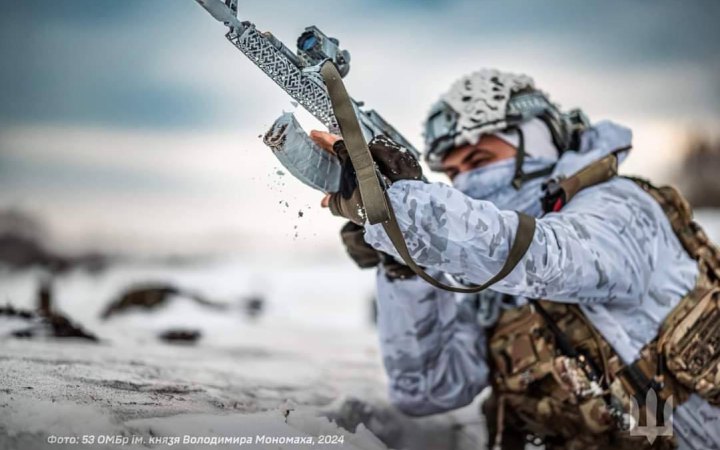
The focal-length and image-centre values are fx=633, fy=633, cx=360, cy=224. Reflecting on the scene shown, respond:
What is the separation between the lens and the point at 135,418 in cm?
156

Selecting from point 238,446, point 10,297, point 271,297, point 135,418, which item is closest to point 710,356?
point 238,446

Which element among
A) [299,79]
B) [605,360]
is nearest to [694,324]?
[605,360]

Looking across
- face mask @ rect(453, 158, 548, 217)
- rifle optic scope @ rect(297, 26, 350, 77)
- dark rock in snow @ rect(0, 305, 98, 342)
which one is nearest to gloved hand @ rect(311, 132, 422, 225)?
rifle optic scope @ rect(297, 26, 350, 77)

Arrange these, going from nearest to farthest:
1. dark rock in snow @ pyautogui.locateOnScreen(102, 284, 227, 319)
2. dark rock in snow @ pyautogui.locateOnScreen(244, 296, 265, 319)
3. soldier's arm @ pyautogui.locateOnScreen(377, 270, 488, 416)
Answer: soldier's arm @ pyautogui.locateOnScreen(377, 270, 488, 416), dark rock in snow @ pyautogui.locateOnScreen(102, 284, 227, 319), dark rock in snow @ pyautogui.locateOnScreen(244, 296, 265, 319)

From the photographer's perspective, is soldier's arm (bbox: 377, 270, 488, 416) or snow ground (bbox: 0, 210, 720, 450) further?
soldier's arm (bbox: 377, 270, 488, 416)

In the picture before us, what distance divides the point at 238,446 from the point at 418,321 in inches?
44.1

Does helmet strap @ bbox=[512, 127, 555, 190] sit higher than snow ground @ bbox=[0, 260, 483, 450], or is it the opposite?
helmet strap @ bbox=[512, 127, 555, 190]

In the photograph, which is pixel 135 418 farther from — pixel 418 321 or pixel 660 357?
pixel 660 357

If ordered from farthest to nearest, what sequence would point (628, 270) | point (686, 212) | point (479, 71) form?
point (479, 71) < point (686, 212) < point (628, 270)

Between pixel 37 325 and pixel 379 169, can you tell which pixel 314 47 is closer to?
pixel 379 169

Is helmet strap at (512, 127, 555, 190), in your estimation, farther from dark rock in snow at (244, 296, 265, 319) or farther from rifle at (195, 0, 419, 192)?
dark rock in snow at (244, 296, 265, 319)

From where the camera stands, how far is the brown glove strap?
148cm

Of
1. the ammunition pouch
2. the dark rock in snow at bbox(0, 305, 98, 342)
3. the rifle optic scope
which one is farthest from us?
the dark rock in snow at bbox(0, 305, 98, 342)

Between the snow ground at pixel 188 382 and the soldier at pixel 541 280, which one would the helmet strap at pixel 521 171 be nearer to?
the soldier at pixel 541 280
